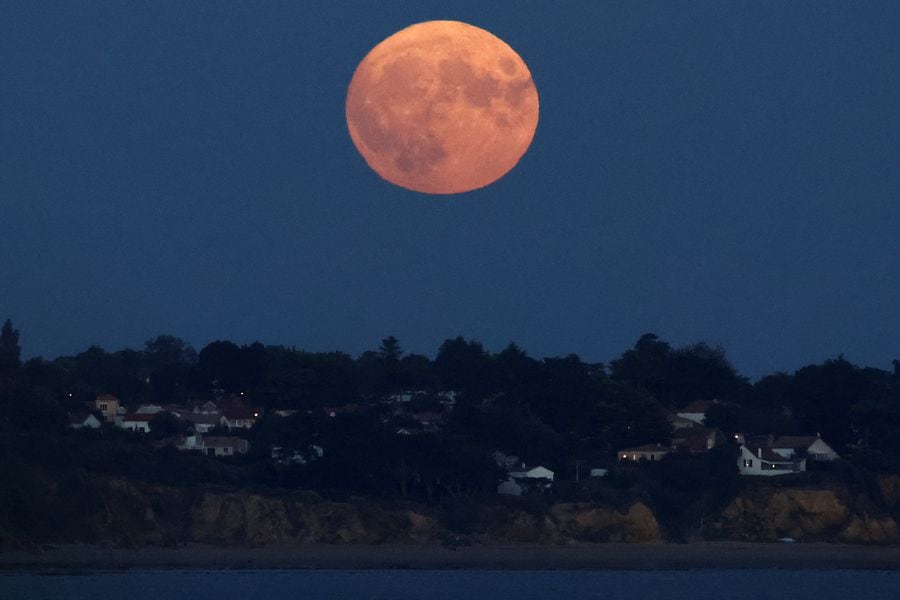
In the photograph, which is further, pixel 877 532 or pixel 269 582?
pixel 877 532

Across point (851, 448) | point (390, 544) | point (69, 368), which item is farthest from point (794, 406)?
point (69, 368)

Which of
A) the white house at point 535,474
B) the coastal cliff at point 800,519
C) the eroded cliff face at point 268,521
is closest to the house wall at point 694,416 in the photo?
the white house at point 535,474

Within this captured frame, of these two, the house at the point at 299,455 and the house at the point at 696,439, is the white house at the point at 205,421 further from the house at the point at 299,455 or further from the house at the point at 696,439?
the house at the point at 696,439

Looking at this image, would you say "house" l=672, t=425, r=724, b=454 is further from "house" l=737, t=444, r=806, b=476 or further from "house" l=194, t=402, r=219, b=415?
"house" l=194, t=402, r=219, b=415

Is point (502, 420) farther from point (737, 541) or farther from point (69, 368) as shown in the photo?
point (69, 368)

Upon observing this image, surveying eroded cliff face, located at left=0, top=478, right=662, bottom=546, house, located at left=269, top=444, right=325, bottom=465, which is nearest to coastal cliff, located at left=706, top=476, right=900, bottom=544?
eroded cliff face, located at left=0, top=478, right=662, bottom=546

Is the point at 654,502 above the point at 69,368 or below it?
below

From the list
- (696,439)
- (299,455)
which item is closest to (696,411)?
Answer: (696,439)

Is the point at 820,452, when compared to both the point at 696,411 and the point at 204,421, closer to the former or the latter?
the point at 696,411
